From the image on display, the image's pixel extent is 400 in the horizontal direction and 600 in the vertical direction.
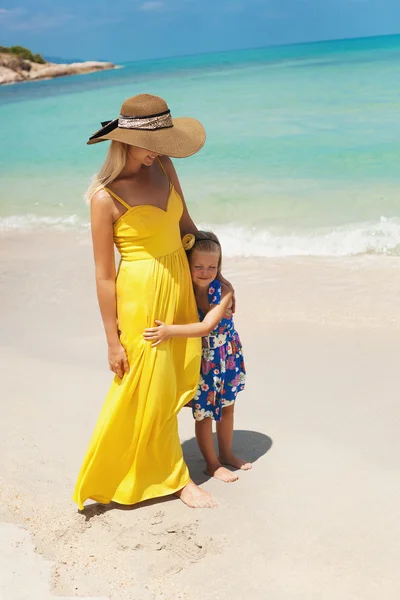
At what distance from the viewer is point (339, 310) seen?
585 cm

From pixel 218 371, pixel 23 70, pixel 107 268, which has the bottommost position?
pixel 23 70

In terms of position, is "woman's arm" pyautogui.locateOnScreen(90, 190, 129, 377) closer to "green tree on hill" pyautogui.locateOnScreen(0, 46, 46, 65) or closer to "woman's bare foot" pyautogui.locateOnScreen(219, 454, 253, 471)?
"woman's bare foot" pyautogui.locateOnScreen(219, 454, 253, 471)

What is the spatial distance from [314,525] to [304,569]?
305mm

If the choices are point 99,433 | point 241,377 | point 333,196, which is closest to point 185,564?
point 99,433

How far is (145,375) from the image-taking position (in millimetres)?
3230

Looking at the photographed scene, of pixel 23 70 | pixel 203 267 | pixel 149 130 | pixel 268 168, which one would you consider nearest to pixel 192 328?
pixel 203 267

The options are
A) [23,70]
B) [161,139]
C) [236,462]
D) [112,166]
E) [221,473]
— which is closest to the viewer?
[161,139]

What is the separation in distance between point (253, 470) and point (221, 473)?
0.17m

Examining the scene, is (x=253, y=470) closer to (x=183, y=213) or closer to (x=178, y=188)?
(x=183, y=213)

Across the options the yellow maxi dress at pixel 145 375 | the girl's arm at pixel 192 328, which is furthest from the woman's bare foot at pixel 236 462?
the girl's arm at pixel 192 328

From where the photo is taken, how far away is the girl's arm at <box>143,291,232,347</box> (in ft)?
10.5

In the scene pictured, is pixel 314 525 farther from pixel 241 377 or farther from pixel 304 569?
pixel 241 377

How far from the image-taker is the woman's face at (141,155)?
10.1ft

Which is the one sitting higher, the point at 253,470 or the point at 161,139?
the point at 161,139
